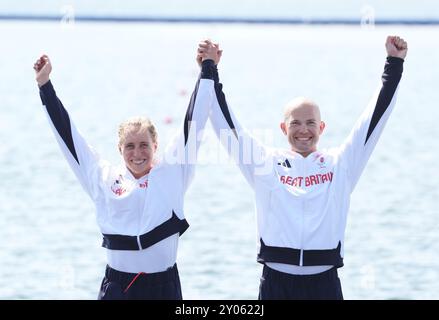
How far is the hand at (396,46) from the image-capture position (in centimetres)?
436

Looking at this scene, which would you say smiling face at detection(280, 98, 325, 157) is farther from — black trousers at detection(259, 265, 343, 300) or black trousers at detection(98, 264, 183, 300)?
black trousers at detection(98, 264, 183, 300)

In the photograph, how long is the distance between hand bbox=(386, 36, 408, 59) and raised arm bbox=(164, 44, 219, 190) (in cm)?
71

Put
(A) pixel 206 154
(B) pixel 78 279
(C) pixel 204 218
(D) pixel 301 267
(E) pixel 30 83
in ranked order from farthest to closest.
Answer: (E) pixel 30 83, (A) pixel 206 154, (C) pixel 204 218, (B) pixel 78 279, (D) pixel 301 267

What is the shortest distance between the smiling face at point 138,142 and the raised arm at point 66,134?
0.16m

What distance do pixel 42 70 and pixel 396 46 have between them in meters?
1.47

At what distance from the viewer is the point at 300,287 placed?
14.0 ft

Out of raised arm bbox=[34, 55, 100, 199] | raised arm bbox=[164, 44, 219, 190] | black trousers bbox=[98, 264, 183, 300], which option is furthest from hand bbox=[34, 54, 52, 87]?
black trousers bbox=[98, 264, 183, 300]

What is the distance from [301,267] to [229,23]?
1049 inches

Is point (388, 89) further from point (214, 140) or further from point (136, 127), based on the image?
point (214, 140)

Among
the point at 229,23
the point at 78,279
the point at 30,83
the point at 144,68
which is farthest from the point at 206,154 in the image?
the point at 229,23

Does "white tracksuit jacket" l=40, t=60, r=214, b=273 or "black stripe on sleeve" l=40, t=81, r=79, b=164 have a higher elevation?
"black stripe on sleeve" l=40, t=81, r=79, b=164

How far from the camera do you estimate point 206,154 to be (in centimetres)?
1425

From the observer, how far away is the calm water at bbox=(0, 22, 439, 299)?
934 cm

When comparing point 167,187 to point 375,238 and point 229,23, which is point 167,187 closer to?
point 375,238
